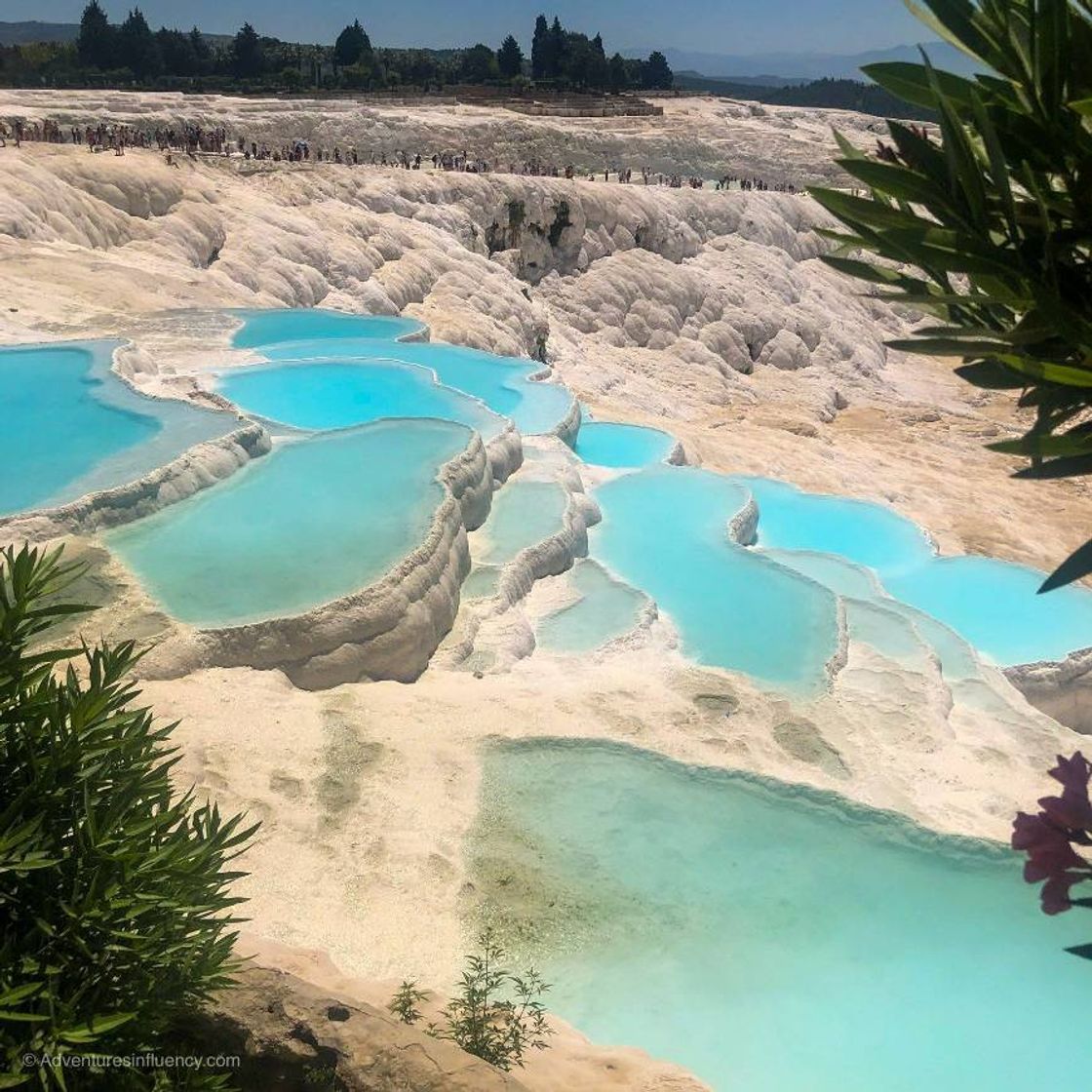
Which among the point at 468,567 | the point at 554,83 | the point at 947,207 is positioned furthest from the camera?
the point at 554,83

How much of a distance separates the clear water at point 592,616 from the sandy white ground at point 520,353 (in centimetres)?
28

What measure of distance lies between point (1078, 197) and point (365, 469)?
8800 millimetres

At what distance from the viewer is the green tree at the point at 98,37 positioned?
55.4 m

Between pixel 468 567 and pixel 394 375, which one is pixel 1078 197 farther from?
pixel 394 375

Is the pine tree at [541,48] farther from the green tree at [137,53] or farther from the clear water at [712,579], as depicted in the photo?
the clear water at [712,579]

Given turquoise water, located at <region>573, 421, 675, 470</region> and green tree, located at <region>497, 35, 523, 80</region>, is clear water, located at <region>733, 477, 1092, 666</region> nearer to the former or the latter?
turquoise water, located at <region>573, 421, 675, 470</region>

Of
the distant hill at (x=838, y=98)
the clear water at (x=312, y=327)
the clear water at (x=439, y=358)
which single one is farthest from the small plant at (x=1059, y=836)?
the distant hill at (x=838, y=98)

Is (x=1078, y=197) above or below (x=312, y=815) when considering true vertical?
above

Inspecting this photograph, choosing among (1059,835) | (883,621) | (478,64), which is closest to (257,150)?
(883,621)

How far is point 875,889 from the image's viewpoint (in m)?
6.42

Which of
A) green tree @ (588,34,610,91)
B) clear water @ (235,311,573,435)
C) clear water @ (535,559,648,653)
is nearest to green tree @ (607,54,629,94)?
green tree @ (588,34,610,91)

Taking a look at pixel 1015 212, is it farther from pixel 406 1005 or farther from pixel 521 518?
pixel 521 518

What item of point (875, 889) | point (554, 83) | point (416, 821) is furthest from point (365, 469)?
point (554, 83)

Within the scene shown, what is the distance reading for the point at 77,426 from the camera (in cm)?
1059
